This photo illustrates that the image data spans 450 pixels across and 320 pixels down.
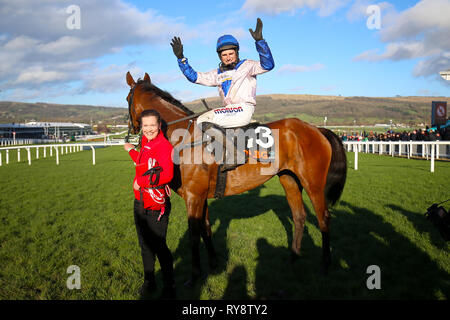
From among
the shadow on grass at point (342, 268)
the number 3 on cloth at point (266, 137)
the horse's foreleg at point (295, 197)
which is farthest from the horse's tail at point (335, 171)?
the number 3 on cloth at point (266, 137)

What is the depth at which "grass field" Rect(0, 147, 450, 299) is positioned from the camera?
134 inches

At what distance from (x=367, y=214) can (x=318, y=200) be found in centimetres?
286

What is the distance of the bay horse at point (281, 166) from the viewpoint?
372cm

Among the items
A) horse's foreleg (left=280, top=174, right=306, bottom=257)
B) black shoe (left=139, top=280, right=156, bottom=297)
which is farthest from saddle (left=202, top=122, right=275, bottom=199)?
black shoe (left=139, top=280, right=156, bottom=297)

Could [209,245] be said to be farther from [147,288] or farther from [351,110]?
[351,110]

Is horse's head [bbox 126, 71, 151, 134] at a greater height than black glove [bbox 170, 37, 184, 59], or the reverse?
black glove [bbox 170, 37, 184, 59]

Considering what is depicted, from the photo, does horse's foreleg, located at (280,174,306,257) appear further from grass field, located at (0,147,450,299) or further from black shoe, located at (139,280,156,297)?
black shoe, located at (139,280,156,297)

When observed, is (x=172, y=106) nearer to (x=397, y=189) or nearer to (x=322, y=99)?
(x=397, y=189)

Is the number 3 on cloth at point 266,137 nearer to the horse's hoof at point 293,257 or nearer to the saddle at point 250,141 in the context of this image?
the saddle at point 250,141

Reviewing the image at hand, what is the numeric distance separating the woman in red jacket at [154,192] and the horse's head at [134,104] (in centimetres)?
107

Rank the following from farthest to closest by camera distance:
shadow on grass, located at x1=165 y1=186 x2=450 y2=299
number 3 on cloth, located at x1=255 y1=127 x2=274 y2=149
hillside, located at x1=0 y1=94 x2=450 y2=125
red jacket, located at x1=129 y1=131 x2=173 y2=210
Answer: hillside, located at x1=0 y1=94 x2=450 y2=125
number 3 on cloth, located at x1=255 y1=127 x2=274 y2=149
shadow on grass, located at x1=165 y1=186 x2=450 y2=299
red jacket, located at x1=129 y1=131 x2=173 y2=210

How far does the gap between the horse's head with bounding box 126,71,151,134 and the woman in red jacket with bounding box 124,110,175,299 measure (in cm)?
107
